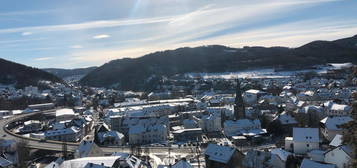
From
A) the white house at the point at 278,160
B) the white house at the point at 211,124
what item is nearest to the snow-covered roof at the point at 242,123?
the white house at the point at 211,124

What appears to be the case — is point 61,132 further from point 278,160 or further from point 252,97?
point 252,97

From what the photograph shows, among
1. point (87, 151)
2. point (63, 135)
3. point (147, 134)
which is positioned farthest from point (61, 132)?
point (87, 151)

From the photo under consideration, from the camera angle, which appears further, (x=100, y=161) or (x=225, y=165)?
(x=225, y=165)

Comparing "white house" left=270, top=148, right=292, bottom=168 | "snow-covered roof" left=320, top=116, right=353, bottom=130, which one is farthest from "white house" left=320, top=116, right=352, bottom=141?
"white house" left=270, top=148, right=292, bottom=168

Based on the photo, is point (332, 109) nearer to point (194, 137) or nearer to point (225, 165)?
point (194, 137)

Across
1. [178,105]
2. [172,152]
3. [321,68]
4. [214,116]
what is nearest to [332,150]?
[172,152]

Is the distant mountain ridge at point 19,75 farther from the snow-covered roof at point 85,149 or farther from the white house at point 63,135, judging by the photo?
→ the snow-covered roof at point 85,149
